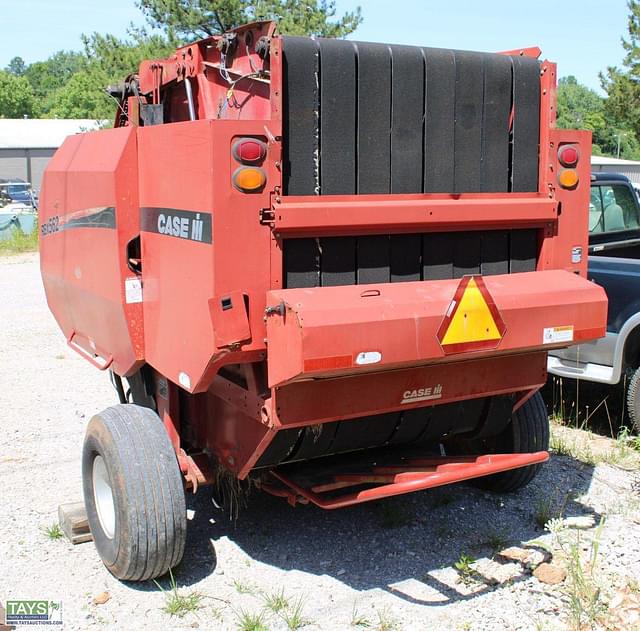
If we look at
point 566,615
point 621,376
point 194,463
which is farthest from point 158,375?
point 621,376

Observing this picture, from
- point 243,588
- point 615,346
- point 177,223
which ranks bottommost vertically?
point 243,588

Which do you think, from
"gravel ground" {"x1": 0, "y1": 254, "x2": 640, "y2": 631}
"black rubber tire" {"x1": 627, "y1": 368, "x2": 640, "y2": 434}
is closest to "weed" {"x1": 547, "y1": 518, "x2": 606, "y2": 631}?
"gravel ground" {"x1": 0, "y1": 254, "x2": 640, "y2": 631}

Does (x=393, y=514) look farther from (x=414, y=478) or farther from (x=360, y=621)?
(x=360, y=621)

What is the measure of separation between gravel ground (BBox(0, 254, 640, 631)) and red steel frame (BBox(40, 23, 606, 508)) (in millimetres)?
453

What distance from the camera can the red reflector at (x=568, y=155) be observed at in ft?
13.0

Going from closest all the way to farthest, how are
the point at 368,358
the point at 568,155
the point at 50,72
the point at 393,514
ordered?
the point at 368,358
the point at 568,155
the point at 393,514
the point at 50,72

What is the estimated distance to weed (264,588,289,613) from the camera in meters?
3.73

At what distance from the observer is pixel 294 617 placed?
3605mm

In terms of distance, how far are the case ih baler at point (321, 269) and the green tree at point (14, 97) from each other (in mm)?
83469

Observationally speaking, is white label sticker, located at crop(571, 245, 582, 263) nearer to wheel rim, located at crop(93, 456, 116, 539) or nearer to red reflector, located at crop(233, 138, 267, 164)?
red reflector, located at crop(233, 138, 267, 164)

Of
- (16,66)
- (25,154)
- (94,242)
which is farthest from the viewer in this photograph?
(16,66)

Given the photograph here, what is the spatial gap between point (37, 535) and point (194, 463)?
1010 mm

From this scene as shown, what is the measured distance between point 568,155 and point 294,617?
2.39m

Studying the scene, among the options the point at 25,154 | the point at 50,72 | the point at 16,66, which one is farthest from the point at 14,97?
the point at 16,66
